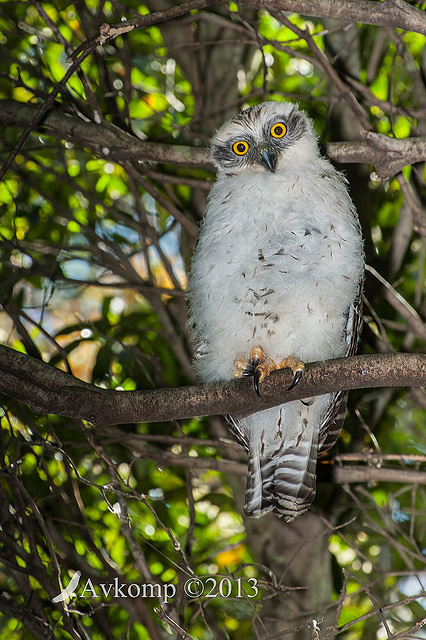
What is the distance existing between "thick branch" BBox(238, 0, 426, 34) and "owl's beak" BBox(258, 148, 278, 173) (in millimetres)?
510

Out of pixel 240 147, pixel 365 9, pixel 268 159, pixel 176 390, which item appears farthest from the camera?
pixel 240 147

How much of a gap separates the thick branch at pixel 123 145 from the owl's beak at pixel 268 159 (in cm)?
39

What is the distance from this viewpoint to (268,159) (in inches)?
98.2

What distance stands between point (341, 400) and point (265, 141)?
3.50ft

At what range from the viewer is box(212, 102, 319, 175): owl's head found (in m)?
2.56

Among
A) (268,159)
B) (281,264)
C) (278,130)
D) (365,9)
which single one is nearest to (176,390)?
(281,264)

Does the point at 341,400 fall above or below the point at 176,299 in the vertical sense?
below

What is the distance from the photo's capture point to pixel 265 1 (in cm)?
214

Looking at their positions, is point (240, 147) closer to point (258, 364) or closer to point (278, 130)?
point (278, 130)

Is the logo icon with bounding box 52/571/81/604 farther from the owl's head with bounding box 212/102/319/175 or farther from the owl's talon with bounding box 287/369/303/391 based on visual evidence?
the owl's head with bounding box 212/102/319/175

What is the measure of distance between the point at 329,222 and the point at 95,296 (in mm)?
3844

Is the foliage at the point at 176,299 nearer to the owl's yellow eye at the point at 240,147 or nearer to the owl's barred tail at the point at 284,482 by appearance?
the owl's barred tail at the point at 284,482

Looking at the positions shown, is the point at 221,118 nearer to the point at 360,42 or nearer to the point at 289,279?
the point at 360,42

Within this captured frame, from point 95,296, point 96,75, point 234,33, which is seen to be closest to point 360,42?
point 234,33
